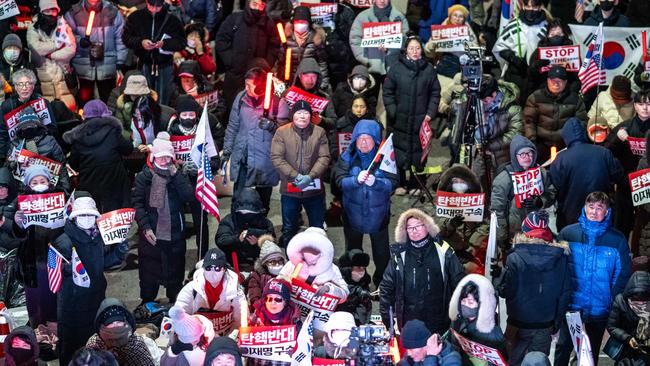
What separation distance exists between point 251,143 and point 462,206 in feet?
8.39

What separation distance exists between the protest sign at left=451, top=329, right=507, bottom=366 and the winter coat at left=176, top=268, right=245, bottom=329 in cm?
214

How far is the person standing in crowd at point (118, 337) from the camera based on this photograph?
42.9 ft

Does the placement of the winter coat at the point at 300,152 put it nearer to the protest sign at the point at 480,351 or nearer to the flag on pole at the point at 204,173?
the flag on pole at the point at 204,173

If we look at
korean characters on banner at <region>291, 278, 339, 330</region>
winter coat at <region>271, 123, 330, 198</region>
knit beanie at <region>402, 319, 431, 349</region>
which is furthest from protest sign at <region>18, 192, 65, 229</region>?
knit beanie at <region>402, 319, 431, 349</region>

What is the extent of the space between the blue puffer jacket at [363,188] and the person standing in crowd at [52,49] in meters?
3.94

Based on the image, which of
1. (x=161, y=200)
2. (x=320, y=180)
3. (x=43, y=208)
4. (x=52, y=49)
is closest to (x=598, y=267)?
(x=320, y=180)

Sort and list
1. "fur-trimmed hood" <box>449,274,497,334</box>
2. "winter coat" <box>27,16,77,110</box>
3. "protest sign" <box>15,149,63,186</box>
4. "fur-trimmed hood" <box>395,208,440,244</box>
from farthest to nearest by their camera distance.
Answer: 1. "winter coat" <box>27,16,77,110</box>
2. "protest sign" <box>15,149,63,186</box>
3. "fur-trimmed hood" <box>395,208,440,244</box>
4. "fur-trimmed hood" <box>449,274,497,334</box>

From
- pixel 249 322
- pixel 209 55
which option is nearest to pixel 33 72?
pixel 209 55

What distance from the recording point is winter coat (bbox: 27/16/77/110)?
17.8 m

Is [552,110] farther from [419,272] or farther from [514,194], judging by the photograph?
[419,272]

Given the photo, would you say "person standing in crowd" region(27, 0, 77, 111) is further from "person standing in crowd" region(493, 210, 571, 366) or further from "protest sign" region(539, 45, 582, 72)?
"person standing in crowd" region(493, 210, 571, 366)

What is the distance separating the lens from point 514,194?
589 inches

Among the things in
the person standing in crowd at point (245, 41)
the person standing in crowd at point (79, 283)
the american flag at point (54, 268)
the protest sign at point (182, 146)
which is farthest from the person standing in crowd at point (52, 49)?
the american flag at point (54, 268)

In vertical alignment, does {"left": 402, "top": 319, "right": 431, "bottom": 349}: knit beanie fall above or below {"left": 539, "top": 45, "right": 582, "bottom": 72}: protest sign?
below
